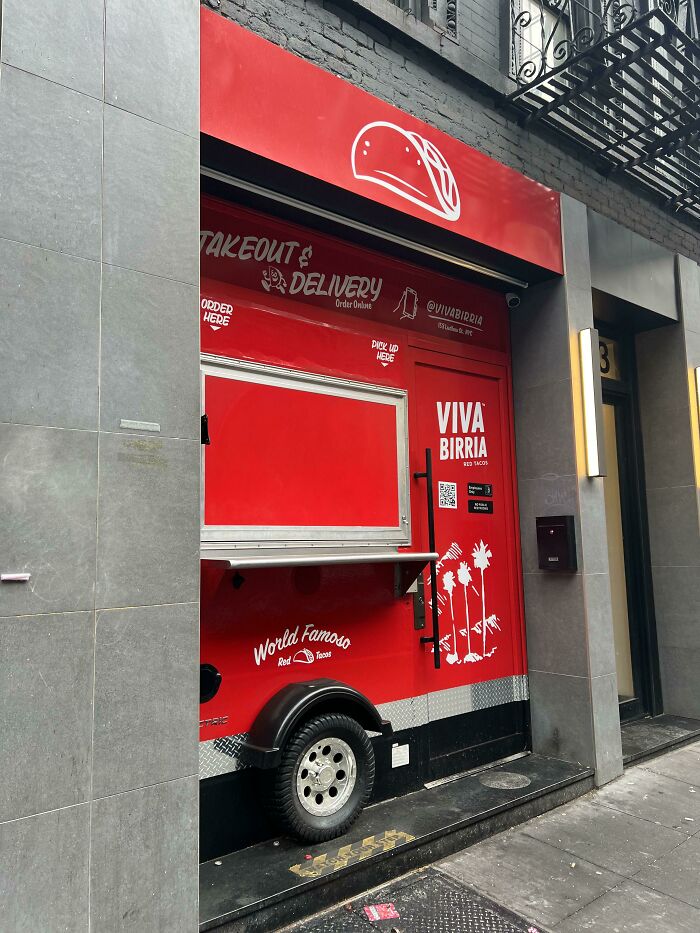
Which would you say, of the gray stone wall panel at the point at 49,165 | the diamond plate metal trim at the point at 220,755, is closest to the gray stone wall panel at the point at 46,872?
the diamond plate metal trim at the point at 220,755

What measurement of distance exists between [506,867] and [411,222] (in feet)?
13.3

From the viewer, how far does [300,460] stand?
170 inches

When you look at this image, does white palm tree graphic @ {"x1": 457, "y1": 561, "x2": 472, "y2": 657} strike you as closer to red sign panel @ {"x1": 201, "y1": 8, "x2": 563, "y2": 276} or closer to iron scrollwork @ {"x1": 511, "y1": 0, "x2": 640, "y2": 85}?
red sign panel @ {"x1": 201, "y1": 8, "x2": 563, "y2": 276}

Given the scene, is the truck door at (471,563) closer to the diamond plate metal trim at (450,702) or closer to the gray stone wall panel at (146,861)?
the diamond plate metal trim at (450,702)

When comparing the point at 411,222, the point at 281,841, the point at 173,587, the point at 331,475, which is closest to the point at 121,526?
the point at 173,587

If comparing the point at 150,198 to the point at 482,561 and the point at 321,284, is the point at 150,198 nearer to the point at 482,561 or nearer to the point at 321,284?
the point at 321,284

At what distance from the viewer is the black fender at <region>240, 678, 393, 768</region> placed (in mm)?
3691

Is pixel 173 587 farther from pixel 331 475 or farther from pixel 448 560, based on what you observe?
pixel 448 560

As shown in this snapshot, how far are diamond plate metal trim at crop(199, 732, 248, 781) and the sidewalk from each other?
87cm

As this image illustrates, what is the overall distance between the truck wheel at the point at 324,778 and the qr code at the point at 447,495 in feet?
6.08

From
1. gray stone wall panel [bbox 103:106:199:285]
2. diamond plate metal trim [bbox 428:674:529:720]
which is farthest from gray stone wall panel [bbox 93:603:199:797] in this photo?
diamond plate metal trim [bbox 428:674:529:720]

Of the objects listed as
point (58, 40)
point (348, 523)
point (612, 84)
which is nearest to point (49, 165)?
point (58, 40)

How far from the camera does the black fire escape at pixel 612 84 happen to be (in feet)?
17.8

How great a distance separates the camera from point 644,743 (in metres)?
5.98
